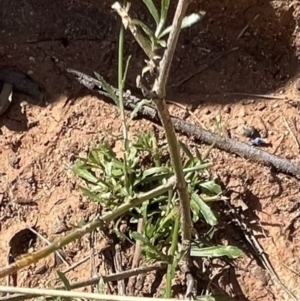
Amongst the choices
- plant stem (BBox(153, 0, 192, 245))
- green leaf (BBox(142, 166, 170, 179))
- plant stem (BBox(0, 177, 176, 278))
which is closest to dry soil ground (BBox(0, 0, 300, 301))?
green leaf (BBox(142, 166, 170, 179))

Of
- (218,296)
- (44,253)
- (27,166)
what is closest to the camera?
(44,253)

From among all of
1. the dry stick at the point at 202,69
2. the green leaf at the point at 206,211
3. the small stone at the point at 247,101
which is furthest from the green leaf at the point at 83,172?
the small stone at the point at 247,101

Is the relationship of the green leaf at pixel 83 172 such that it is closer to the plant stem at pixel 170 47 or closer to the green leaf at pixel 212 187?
the green leaf at pixel 212 187

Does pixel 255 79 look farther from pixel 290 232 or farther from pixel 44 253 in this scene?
pixel 44 253

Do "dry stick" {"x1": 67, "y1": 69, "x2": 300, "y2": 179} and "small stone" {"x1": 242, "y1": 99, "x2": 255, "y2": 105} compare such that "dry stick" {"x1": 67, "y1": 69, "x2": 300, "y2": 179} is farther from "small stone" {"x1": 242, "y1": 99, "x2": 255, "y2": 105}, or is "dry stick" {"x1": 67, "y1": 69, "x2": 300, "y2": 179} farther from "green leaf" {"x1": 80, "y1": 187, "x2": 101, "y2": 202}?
"green leaf" {"x1": 80, "y1": 187, "x2": 101, "y2": 202}

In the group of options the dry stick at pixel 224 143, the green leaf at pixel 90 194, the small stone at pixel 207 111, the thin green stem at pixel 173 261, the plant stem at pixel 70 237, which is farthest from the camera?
the small stone at pixel 207 111

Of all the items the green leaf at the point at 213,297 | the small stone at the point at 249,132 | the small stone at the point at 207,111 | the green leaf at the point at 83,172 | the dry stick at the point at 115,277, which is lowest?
the green leaf at the point at 213,297

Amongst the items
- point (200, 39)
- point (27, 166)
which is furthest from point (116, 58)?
point (27, 166)
